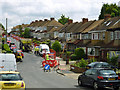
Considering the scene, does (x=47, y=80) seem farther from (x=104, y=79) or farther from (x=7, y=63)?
(x=104, y=79)

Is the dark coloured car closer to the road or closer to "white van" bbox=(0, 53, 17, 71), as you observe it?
the road

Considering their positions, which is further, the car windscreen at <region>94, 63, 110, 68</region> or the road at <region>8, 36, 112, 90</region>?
the car windscreen at <region>94, 63, 110, 68</region>

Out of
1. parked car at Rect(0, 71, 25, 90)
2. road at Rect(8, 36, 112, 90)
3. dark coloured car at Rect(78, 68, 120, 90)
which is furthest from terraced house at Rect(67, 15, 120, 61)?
parked car at Rect(0, 71, 25, 90)

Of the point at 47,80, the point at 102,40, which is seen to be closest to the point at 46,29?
the point at 102,40

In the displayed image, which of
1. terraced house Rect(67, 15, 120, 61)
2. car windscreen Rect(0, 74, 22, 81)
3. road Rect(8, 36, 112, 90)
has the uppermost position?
terraced house Rect(67, 15, 120, 61)

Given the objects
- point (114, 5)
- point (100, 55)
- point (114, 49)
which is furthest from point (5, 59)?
point (114, 5)

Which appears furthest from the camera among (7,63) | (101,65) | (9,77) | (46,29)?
(46,29)

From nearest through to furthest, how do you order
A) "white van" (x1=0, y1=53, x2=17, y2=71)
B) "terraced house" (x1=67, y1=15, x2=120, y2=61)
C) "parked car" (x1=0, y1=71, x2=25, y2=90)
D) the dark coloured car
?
"parked car" (x1=0, y1=71, x2=25, y2=90) → the dark coloured car → "white van" (x1=0, y1=53, x2=17, y2=71) → "terraced house" (x1=67, y1=15, x2=120, y2=61)

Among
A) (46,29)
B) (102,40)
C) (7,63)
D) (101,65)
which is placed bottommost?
(101,65)

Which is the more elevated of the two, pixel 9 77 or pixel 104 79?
pixel 9 77

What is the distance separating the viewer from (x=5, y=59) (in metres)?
27.8

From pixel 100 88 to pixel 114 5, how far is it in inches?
3122

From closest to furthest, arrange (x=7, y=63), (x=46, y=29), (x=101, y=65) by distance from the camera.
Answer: (x=7, y=63) → (x=101, y=65) → (x=46, y=29)

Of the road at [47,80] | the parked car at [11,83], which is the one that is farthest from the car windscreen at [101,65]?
the parked car at [11,83]
